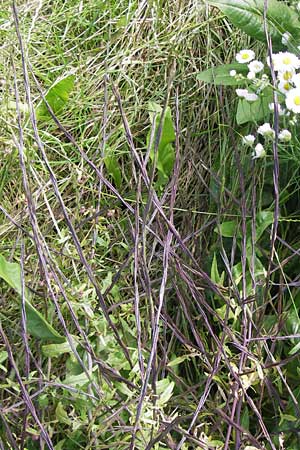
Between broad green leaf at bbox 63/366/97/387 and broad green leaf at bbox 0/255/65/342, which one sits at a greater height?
broad green leaf at bbox 0/255/65/342

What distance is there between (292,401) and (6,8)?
1.05 m

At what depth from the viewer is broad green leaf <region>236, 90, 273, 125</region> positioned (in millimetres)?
1235

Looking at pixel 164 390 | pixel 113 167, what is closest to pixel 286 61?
pixel 113 167

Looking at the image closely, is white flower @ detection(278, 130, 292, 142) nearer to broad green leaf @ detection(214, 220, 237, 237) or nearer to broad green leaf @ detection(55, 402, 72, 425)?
broad green leaf @ detection(214, 220, 237, 237)

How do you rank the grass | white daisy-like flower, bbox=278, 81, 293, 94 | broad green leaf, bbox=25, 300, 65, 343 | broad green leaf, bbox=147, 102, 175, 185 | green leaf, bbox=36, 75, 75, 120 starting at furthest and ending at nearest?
1. green leaf, bbox=36, 75, 75, 120
2. broad green leaf, bbox=147, 102, 175, 185
3. white daisy-like flower, bbox=278, 81, 293, 94
4. broad green leaf, bbox=25, 300, 65, 343
5. the grass

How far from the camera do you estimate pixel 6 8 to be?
157cm

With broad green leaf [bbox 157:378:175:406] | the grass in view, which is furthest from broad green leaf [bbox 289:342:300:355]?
broad green leaf [bbox 157:378:175:406]

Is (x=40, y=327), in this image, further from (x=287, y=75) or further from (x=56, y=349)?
(x=287, y=75)

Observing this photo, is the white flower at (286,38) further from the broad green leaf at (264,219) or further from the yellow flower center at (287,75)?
the broad green leaf at (264,219)

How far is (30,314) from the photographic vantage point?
102cm

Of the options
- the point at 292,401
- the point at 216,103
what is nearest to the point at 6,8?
the point at 216,103

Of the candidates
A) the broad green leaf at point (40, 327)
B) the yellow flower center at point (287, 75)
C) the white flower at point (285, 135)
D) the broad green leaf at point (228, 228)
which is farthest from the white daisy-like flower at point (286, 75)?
the broad green leaf at point (40, 327)

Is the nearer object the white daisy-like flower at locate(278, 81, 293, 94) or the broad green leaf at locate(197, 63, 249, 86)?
the white daisy-like flower at locate(278, 81, 293, 94)

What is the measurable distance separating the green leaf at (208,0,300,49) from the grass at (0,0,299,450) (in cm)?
13
